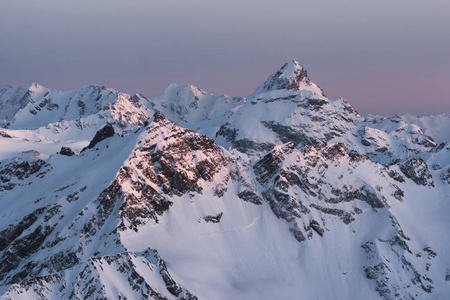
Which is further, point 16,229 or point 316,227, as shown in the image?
point 316,227

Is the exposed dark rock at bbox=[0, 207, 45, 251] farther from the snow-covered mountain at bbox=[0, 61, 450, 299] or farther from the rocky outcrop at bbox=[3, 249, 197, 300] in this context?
the rocky outcrop at bbox=[3, 249, 197, 300]

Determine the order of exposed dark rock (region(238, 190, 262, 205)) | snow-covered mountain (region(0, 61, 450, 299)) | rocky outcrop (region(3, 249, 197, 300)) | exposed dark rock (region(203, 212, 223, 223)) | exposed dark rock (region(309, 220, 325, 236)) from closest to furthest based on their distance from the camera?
rocky outcrop (region(3, 249, 197, 300)) < snow-covered mountain (region(0, 61, 450, 299)) < exposed dark rock (region(203, 212, 223, 223)) < exposed dark rock (region(238, 190, 262, 205)) < exposed dark rock (region(309, 220, 325, 236))

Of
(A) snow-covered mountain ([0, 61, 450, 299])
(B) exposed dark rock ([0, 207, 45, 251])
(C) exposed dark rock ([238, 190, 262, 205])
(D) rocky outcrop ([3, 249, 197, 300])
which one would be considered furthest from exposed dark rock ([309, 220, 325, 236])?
(B) exposed dark rock ([0, 207, 45, 251])

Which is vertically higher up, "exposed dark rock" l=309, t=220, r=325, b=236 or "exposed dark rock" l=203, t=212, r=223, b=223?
"exposed dark rock" l=203, t=212, r=223, b=223

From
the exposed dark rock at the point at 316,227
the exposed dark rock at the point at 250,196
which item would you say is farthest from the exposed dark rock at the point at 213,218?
the exposed dark rock at the point at 316,227

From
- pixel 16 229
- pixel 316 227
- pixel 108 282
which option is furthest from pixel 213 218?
pixel 108 282

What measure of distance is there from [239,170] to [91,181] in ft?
189

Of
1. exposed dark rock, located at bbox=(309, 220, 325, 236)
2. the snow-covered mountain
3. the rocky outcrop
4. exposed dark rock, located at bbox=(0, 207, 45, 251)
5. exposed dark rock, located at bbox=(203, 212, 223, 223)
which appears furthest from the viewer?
exposed dark rock, located at bbox=(309, 220, 325, 236)

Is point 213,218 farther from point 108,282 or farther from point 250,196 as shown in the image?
point 108,282

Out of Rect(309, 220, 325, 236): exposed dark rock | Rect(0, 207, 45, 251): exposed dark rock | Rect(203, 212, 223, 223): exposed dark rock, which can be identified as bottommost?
Rect(309, 220, 325, 236): exposed dark rock

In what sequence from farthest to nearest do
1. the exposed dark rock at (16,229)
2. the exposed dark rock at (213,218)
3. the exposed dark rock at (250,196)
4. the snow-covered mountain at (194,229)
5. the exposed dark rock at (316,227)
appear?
1. the exposed dark rock at (316,227)
2. the exposed dark rock at (250,196)
3. the exposed dark rock at (213,218)
4. the exposed dark rock at (16,229)
5. the snow-covered mountain at (194,229)

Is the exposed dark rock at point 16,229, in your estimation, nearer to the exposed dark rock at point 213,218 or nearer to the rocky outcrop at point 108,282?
the rocky outcrop at point 108,282

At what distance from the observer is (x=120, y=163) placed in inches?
6713

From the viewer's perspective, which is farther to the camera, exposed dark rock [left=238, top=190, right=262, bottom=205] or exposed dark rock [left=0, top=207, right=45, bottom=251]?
exposed dark rock [left=238, top=190, right=262, bottom=205]
